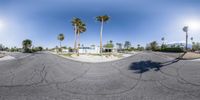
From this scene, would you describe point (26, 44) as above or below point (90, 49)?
above

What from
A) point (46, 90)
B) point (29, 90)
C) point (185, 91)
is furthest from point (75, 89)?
point (185, 91)

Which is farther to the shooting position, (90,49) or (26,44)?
(26,44)

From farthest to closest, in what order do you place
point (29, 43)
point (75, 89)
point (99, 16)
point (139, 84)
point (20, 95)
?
point (29, 43) → point (99, 16) → point (139, 84) → point (75, 89) → point (20, 95)

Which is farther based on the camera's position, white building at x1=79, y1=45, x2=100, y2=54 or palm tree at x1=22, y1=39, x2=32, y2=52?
palm tree at x1=22, y1=39, x2=32, y2=52

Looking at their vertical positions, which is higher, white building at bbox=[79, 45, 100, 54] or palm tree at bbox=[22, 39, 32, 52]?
palm tree at bbox=[22, 39, 32, 52]

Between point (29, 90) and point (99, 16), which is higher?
point (99, 16)

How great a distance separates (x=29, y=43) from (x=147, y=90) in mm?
104912

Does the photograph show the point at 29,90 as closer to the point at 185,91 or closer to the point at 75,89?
the point at 75,89

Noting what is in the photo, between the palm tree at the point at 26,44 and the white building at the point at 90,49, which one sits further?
the palm tree at the point at 26,44

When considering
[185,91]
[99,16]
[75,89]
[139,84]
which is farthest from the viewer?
[99,16]

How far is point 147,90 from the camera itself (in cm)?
459

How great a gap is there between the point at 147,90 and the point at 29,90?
3.69m

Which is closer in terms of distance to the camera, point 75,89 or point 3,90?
point 3,90

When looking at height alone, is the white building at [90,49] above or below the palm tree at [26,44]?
below
